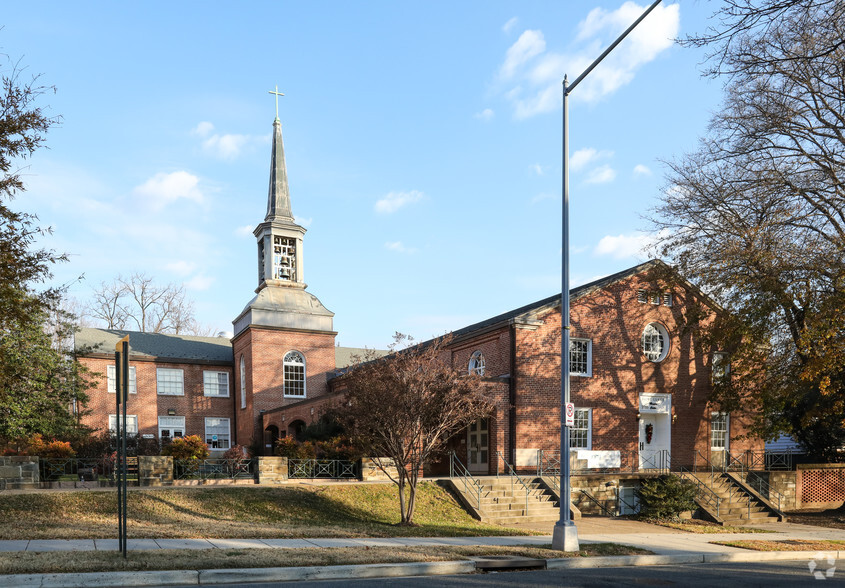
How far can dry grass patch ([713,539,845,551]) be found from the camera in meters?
15.8

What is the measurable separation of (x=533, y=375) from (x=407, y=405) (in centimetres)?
1005

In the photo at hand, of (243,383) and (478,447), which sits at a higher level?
(243,383)

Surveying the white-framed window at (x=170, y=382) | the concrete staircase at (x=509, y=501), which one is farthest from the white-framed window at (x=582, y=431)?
the white-framed window at (x=170, y=382)

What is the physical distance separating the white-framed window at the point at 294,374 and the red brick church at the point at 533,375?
0.20ft

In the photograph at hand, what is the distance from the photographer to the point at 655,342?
96.4 feet

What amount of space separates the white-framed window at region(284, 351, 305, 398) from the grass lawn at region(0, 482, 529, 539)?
2022cm

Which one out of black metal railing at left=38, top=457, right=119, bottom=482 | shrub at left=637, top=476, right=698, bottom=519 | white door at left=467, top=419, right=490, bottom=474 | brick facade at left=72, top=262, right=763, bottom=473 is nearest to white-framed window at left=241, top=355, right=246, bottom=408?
brick facade at left=72, top=262, right=763, bottom=473

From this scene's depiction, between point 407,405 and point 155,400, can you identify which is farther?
point 155,400

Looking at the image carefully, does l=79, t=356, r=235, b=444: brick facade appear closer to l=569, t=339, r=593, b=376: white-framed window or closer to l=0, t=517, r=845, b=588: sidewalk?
l=569, t=339, r=593, b=376: white-framed window

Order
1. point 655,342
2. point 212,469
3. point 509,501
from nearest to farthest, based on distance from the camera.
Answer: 1. point 509,501
2. point 212,469
3. point 655,342

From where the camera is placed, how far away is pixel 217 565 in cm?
1070

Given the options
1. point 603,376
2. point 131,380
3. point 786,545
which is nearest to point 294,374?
point 131,380

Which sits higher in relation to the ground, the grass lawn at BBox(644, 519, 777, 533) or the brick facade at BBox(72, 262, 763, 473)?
the brick facade at BBox(72, 262, 763, 473)

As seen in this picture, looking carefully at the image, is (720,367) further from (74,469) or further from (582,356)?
(74,469)
